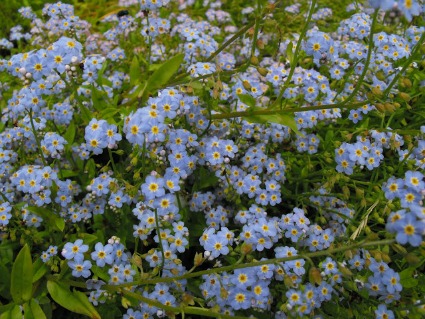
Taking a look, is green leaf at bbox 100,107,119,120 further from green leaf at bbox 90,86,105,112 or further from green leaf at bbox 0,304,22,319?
green leaf at bbox 0,304,22,319

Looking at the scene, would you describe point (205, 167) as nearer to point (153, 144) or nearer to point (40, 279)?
point (153, 144)

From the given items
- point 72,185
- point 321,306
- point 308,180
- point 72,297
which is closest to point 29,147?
point 72,185

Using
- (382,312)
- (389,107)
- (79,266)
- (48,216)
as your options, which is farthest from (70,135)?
(382,312)

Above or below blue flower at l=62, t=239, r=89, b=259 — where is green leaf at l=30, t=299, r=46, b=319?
below

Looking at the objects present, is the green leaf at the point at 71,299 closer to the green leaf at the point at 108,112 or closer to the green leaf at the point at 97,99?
the green leaf at the point at 108,112

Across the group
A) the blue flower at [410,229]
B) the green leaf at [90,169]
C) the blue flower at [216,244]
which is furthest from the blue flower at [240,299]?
the green leaf at [90,169]

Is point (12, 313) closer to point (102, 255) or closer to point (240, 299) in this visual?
point (102, 255)

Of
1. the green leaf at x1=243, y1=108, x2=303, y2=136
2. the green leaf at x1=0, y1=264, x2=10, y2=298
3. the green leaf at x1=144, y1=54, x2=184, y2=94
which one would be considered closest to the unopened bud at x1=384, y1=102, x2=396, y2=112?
the green leaf at x1=243, y1=108, x2=303, y2=136

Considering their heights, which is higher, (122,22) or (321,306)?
(122,22)
